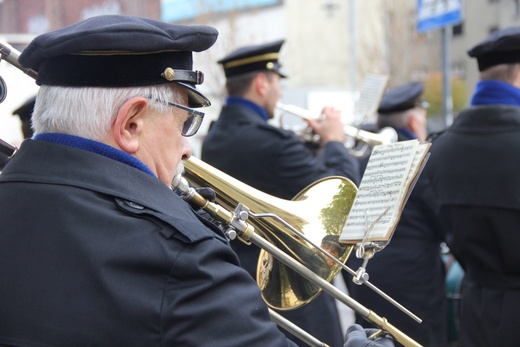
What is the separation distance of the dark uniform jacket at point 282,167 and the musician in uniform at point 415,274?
60 cm

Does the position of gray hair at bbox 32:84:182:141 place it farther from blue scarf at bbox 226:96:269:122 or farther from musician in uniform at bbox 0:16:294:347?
blue scarf at bbox 226:96:269:122

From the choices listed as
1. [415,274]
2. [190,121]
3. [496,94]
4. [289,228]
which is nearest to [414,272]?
[415,274]

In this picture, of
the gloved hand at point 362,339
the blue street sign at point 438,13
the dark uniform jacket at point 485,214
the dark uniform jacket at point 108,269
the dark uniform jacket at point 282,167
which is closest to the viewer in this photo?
the dark uniform jacket at point 108,269

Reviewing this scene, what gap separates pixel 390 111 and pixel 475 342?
1.96 metres

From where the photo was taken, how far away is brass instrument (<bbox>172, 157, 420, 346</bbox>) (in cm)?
205

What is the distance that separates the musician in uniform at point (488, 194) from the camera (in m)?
3.13

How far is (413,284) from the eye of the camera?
→ 4152mm

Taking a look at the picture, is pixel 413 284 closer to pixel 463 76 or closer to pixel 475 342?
pixel 475 342

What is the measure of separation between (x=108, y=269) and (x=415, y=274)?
2931 mm

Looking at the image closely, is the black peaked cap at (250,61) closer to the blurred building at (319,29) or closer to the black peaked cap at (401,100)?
the black peaked cap at (401,100)

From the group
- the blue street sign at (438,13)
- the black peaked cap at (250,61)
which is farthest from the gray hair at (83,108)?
the blue street sign at (438,13)

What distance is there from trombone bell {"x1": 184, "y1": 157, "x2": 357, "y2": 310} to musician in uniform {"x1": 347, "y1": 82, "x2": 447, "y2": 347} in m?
1.76

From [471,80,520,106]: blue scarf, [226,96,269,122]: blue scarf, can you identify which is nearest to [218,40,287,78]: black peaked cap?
[226,96,269,122]: blue scarf

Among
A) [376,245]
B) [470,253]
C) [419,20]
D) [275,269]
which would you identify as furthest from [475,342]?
[419,20]
